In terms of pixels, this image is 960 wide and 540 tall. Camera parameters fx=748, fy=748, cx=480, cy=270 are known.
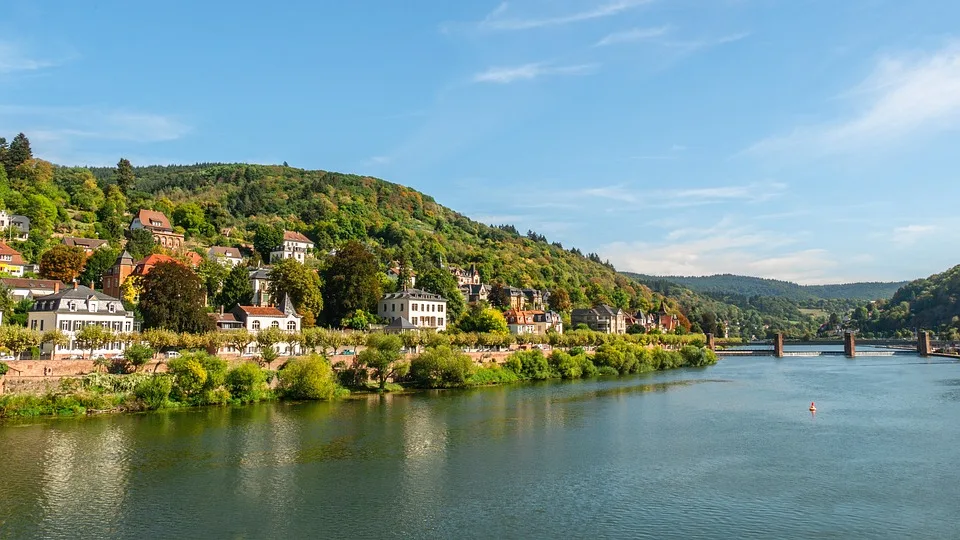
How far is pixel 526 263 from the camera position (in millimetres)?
158000

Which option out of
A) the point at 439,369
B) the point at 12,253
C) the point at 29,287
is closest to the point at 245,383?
the point at 439,369

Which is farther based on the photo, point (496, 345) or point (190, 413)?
point (496, 345)

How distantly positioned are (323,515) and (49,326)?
4125 cm

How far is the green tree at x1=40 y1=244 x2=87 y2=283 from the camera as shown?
73562 millimetres

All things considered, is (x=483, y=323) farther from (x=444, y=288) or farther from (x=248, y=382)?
(x=248, y=382)

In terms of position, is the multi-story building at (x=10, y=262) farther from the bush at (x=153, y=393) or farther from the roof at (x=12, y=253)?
the bush at (x=153, y=393)

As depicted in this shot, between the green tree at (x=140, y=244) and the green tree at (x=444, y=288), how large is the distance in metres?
32.3

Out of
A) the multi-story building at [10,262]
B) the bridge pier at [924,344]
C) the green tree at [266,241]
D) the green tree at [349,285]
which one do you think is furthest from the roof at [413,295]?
the bridge pier at [924,344]

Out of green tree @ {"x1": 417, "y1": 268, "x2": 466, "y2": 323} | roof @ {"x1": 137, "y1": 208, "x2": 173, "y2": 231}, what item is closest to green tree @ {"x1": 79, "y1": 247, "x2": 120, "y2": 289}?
roof @ {"x1": 137, "y1": 208, "x2": 173, "y2": 231}

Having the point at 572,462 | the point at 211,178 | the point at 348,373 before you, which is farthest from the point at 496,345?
the point at 211,178

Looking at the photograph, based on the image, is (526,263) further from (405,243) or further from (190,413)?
(190,413)

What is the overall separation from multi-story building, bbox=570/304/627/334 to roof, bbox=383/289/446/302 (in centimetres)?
4244

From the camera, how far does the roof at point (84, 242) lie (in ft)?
273

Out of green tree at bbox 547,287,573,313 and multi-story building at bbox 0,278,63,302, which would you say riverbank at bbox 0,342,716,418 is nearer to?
multi-story building at bbox 0,278,63,302
